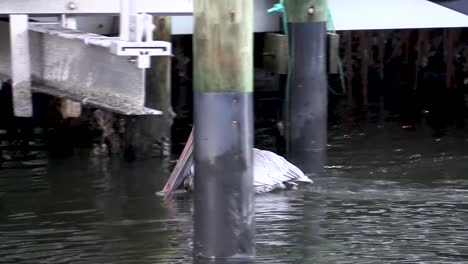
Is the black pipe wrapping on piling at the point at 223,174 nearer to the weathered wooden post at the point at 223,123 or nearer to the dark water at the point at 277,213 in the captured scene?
the weathered wooden post at the point at 223,123

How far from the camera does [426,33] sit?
18047 millimetres

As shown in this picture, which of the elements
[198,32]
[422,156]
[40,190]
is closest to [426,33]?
[422,156]

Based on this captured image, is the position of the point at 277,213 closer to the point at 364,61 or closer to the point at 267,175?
the point at 267,175

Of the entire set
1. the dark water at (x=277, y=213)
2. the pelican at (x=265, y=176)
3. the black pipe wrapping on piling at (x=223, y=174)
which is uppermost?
the black pipe wrapping on piling at (x=223, y=174)

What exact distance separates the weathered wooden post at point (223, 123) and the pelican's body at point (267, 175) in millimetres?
3017

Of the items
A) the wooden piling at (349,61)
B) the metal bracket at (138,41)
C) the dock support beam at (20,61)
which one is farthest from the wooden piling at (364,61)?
the metal bracket at (138,41)

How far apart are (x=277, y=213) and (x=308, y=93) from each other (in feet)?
7.06

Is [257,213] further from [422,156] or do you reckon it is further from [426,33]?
[426,33]

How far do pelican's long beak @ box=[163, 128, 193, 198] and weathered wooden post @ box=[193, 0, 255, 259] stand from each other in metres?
2.70

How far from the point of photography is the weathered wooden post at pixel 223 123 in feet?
22.2

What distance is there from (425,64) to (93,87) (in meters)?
10.2

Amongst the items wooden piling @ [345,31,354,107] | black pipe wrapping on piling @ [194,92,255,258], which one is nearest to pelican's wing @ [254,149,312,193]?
black pipe wrapping on piling @ [194,92,255,258]

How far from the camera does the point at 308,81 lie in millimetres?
11266

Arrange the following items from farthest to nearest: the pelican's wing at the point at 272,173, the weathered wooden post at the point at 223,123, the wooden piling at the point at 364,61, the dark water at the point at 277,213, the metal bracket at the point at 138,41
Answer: the wooden piling at the point at 364,61
the pelican's wing at the point at 272,173
the dark water at the point at 277,213
the metal bracket at the point at 138,41
the weathered wooden post at the point at 223,123
